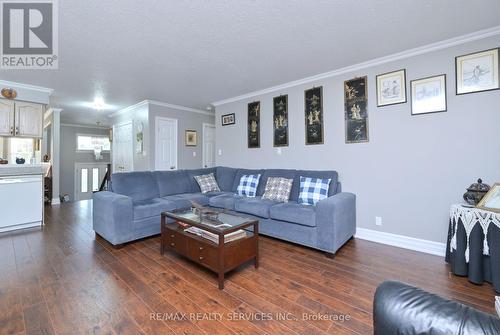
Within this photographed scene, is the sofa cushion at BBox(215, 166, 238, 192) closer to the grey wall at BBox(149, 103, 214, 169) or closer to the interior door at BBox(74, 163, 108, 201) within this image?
the grey wall at BBox(149, 103, 214, 169)

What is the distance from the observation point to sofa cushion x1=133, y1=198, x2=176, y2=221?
2.93 m

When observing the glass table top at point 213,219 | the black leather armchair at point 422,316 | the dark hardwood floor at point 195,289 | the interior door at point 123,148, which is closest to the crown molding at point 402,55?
the dark hardwood floor at point 195,289

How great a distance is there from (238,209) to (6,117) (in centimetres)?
430

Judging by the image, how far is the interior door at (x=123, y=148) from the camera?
19.2 ft

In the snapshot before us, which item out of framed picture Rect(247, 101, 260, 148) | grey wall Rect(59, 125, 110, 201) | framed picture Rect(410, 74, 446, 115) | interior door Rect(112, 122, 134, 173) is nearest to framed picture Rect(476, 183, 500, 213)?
framed picture Rect(410, 74, 446, 115)

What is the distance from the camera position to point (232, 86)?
409 cm

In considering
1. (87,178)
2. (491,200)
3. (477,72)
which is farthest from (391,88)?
(87,178)

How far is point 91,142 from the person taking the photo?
8031 mm

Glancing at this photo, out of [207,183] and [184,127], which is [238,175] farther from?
[184,127]

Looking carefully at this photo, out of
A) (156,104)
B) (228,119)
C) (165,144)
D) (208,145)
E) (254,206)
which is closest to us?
(254,206)

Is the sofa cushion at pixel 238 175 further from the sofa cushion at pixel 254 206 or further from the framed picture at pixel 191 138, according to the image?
Answer: the framed picture at pixel 191 138

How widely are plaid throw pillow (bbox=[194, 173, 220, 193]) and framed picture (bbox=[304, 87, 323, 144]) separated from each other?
1882 mm

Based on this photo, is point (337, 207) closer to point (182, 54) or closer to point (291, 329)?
point (291, 329)

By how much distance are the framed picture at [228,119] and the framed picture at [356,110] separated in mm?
2398
